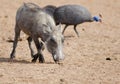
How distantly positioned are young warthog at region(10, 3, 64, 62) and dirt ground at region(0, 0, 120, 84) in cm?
32

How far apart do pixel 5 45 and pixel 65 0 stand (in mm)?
11497

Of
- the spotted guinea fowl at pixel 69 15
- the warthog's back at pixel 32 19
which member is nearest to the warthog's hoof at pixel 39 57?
the warthog's back at pixel 32 19

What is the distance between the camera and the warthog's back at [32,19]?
10156 mm

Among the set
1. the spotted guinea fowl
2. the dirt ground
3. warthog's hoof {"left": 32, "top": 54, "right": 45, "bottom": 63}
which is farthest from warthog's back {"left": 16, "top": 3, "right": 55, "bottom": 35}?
the spotted guinea fowl

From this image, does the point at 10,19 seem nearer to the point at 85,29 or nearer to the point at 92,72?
the point at 85,29

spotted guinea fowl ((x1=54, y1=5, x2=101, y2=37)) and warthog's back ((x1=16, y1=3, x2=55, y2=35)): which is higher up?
warthog's back ((x1=16, y1=3, x2=55, y2=35))

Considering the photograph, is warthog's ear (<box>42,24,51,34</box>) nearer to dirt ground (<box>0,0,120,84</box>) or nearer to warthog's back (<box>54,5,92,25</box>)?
dirt ground (<box>0,0,120,84</box>)

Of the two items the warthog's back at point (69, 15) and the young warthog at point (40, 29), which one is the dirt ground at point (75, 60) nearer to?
the young warthog at point (40, 29)

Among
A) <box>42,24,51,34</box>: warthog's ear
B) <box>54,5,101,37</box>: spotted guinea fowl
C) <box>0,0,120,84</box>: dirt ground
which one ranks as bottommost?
<box>0,0,120,84</box>: dirt ground

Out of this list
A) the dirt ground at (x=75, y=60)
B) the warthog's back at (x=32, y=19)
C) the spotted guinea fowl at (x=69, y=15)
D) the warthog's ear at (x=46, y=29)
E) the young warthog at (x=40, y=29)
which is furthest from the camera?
the spotted guinea fowl at (x=69, y=15)

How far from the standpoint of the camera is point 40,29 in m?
10.1

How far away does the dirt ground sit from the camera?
27.9 feet

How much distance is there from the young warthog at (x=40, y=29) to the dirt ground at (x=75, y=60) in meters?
0.32

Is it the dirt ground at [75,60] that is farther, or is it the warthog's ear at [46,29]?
the warthog's ear at [46,29]
